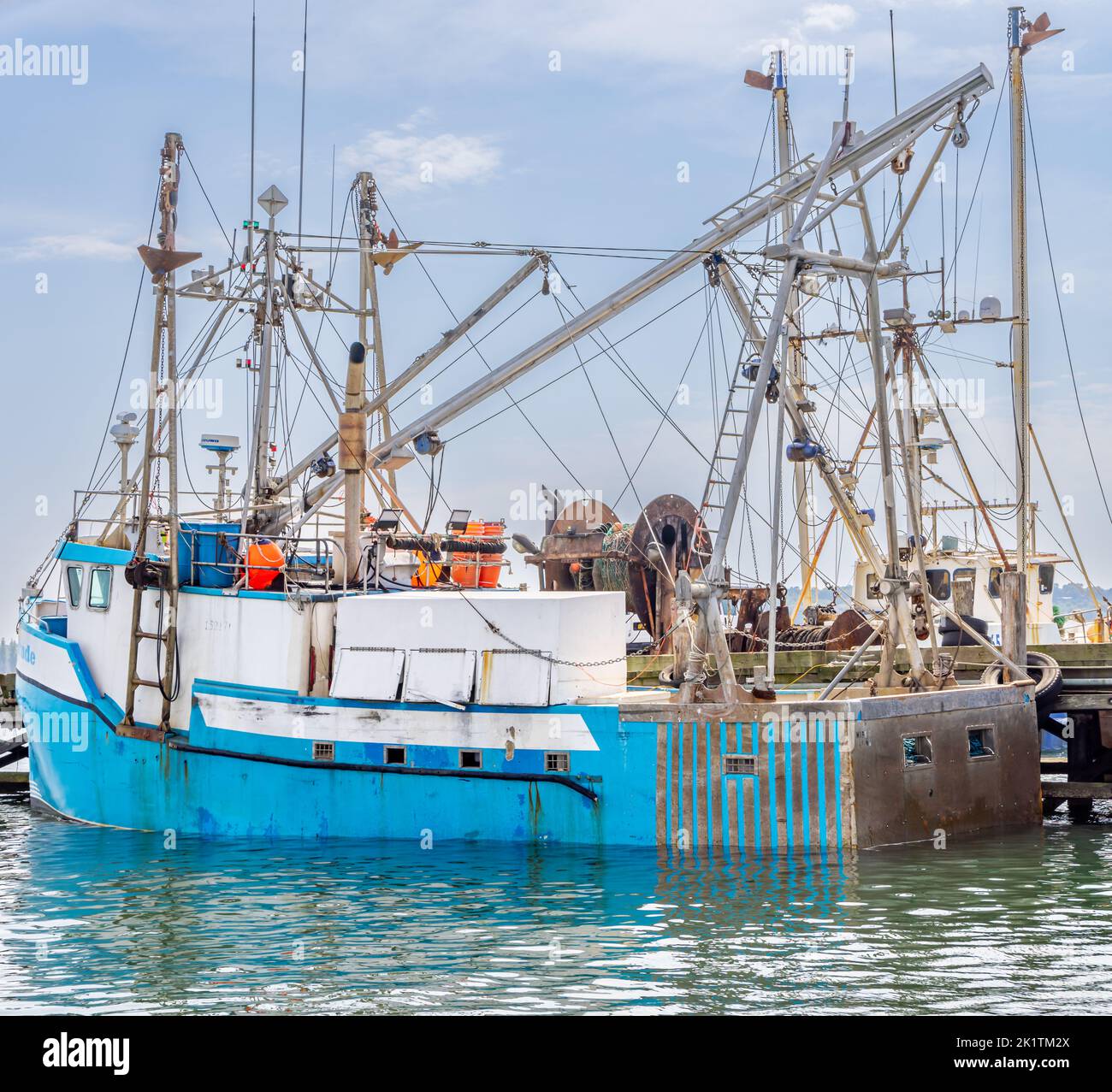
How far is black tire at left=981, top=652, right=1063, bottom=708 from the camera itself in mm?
21422

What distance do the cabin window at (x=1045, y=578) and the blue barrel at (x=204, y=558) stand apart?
2388cm

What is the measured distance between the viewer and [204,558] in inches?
880

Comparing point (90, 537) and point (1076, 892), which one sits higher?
point (90, 537)

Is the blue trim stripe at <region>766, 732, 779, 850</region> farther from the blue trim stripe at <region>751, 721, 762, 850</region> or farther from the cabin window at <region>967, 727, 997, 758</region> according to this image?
the cabin window at <region>967, 727, 997, 758</region>

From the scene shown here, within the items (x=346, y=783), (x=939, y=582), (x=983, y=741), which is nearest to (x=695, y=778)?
(x=983, y=741)

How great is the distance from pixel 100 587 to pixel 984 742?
1449cm

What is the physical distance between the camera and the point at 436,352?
24.5 meters

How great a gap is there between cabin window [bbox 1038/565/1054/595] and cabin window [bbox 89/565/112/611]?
992 inches

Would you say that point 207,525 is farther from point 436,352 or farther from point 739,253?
point 739,253

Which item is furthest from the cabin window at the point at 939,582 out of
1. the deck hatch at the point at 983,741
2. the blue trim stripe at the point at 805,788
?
the blue trim stripe at the point at 805,788

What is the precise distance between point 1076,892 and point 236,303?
17.9 m

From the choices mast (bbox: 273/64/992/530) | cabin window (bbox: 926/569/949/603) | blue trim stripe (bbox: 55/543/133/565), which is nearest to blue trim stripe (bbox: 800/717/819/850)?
mast (bbox: 273/64/992/530)

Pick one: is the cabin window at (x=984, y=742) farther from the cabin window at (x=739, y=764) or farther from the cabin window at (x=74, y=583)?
the cabin window at (x=74, y=583)
